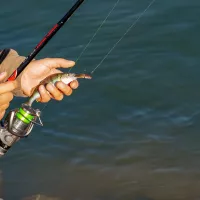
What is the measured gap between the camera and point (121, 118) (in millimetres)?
6457

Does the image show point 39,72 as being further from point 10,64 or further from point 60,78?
point 60,78

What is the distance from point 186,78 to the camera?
695 cm

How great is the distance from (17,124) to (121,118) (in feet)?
7.74

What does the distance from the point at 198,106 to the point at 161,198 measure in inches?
57.1

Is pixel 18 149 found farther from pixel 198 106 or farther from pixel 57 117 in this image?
pixel 198 106

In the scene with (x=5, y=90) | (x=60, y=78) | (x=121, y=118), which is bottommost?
(x=121, y=118)

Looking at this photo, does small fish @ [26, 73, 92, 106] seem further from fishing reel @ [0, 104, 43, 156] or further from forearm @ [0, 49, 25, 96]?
forearm @ [0, 49, 25, 96]

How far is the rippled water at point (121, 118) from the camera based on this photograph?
5.62 m

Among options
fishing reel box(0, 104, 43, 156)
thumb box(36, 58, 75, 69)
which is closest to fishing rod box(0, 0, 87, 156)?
fishing reel box(0, 104, 43, 156)

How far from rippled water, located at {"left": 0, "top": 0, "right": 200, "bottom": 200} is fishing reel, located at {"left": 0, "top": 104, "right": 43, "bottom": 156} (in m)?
1.33

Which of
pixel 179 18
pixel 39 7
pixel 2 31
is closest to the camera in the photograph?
pixel 179 18

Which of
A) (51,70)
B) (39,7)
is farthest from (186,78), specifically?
(39,7)

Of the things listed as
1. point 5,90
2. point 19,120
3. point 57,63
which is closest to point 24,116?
point 19,120

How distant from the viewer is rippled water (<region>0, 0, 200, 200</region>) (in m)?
5.62
